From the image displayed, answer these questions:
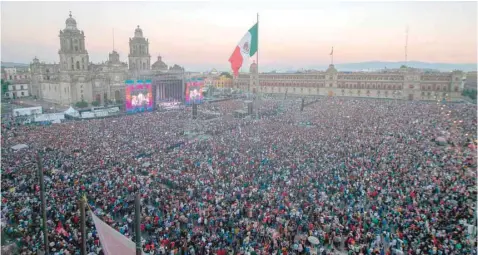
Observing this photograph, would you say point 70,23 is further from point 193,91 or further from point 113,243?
point 113,243

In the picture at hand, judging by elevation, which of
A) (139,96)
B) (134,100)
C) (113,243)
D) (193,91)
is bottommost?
(113,243)

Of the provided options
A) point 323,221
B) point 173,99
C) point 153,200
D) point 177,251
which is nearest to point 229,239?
point 177,251

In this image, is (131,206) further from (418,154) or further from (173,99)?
(173,99)

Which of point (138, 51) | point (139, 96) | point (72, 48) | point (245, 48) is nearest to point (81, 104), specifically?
point (72, 48)

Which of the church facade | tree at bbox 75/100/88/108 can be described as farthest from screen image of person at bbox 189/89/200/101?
tree at bbox 75/100/88/108

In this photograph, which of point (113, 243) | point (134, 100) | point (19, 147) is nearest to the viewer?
point (113, 243)

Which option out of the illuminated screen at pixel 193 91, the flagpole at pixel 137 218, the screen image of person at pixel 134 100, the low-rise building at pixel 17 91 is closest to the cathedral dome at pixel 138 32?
the illuminated screen at pixel 193 91

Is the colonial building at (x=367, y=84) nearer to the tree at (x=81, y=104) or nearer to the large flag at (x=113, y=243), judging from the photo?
the tree at (x=81, y=104)
